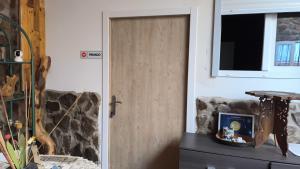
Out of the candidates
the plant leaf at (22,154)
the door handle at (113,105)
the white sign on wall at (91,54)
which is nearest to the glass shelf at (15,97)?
the white sign on wall at (91,54)

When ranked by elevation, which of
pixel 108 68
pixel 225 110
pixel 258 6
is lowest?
pixel 225 110

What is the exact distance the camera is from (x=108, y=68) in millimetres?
2625

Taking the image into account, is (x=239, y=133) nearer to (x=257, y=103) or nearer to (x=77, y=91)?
(x=257, y=103)

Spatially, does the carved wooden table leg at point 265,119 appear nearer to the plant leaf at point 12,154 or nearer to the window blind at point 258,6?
the window blind at point 258,6

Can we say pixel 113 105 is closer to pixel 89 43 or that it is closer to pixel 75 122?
pixel 75 122

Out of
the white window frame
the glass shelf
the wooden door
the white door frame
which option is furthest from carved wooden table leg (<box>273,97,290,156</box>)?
the glass shelf

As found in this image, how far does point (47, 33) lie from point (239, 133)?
242cm

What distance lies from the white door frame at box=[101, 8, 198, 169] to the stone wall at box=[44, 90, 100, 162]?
99 millimetres

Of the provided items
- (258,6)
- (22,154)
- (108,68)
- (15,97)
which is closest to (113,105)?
(108,68)

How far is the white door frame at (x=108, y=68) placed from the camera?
2318 mm

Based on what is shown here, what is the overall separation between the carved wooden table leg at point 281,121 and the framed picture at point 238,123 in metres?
0.29

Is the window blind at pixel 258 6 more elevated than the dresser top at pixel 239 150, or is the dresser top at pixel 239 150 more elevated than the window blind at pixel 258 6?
the window blind at pixel 258 6

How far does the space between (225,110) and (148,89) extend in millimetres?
816

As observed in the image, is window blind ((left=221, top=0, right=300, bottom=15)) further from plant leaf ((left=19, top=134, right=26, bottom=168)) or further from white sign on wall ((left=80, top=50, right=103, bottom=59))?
plant leaf ((left=19, top=134, right=26, bottom=168))
